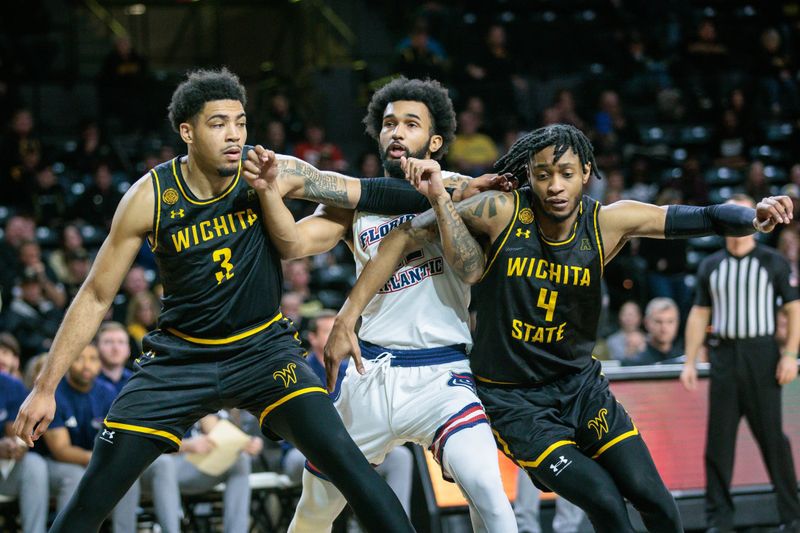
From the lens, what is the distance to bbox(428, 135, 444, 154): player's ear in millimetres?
5348

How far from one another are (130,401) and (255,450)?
305 cm

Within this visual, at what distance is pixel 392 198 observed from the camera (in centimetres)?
503

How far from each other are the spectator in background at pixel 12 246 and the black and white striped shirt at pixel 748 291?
6096 mm

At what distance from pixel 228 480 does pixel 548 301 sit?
134 inches

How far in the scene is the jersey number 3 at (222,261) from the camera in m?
4.70

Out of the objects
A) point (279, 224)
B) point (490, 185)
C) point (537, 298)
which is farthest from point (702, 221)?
point (279, 224)

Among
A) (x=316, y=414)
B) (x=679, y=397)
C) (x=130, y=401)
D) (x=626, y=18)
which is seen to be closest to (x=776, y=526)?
(x=679, y=397)

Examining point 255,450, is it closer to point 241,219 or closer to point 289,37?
point 241,219

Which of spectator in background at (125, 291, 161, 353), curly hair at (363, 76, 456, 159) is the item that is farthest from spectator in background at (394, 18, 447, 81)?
curly hair at (363, 76, 456, 159)

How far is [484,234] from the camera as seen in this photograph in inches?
193

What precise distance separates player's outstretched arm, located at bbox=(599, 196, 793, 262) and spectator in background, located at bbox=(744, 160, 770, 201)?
810 centimetres

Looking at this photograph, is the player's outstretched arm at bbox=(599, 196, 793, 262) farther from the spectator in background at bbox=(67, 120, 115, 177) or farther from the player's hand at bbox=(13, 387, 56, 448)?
the spectator in background at bbox=(67, 120, 115, 177)

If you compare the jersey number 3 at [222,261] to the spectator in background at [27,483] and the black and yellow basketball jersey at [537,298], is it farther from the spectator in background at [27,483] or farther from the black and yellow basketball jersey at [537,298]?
the spectator in background at [27,483]

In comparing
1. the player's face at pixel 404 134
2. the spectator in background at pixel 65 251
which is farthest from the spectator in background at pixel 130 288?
the player's face at pixel 404 134
